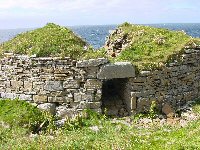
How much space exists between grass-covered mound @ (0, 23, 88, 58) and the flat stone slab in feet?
2.64

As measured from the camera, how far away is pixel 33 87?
40.1 feet

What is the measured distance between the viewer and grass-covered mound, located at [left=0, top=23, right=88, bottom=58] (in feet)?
40.5

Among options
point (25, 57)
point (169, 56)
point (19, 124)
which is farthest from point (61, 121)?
point (169, 56)

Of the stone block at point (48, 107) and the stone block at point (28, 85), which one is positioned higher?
the stone block at point (28, 85)

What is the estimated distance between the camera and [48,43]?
1256 cm

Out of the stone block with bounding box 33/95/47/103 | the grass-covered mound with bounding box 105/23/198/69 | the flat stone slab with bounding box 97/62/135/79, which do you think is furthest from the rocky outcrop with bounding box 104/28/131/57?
the stone block with bounding box 33/95/47/103

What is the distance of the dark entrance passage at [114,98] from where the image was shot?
12852mm

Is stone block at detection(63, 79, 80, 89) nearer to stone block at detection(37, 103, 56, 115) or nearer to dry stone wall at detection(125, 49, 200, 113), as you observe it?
stone block at detection(37, 103, 56, 115)

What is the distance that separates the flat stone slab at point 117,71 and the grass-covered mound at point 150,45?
34 cm

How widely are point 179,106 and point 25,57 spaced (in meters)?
4.74

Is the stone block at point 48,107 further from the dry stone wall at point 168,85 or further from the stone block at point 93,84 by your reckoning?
the dry stone wall at point 168,85

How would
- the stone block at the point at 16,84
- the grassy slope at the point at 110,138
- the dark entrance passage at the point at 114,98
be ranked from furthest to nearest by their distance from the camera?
1. the dark entrance passage at the point at 114,98
2. the stone block at the point at 16,84
3. the grassy slope at the point at 110,138

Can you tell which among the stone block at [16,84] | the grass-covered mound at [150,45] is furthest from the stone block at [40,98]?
the grass-covered mound at [150,45]

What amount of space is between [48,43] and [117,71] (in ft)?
6.74
